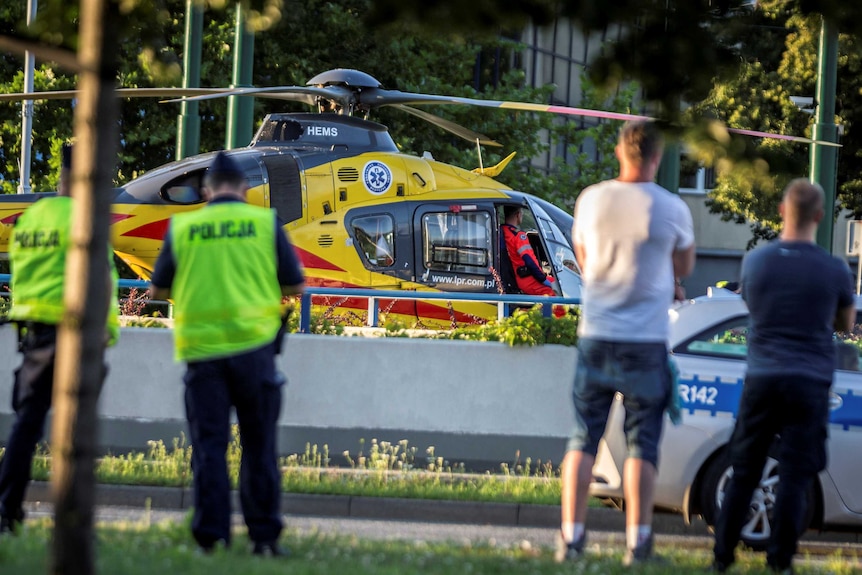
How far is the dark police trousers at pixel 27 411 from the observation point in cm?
648

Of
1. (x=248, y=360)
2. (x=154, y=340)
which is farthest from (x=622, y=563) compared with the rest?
(x=154, y=340)

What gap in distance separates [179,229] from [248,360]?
2.18 ft

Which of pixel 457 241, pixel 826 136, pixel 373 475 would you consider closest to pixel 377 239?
pixel 457 241

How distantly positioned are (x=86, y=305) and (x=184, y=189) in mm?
12090

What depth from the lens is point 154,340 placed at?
10867 mm

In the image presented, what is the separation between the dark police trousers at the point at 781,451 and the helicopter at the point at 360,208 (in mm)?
9692

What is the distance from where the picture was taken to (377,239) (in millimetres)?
16375

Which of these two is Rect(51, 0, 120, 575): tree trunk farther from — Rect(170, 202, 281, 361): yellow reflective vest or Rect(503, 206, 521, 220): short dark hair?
Rect(503, 206, 521, 220): short dark hair

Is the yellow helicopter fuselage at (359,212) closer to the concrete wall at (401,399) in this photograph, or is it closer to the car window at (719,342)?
the concrete wall at (401,399)

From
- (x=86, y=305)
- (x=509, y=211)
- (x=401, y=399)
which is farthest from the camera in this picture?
(x=509, y=211)

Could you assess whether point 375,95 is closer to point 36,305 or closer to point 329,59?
point 36,305

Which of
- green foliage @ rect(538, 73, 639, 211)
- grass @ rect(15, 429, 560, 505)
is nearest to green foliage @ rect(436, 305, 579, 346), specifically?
grass @ rect(15, 429, 560, 505)

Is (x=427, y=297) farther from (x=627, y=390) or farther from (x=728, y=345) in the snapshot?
(x=627, y=390)

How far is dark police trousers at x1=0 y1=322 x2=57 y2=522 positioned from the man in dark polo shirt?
126 inches
